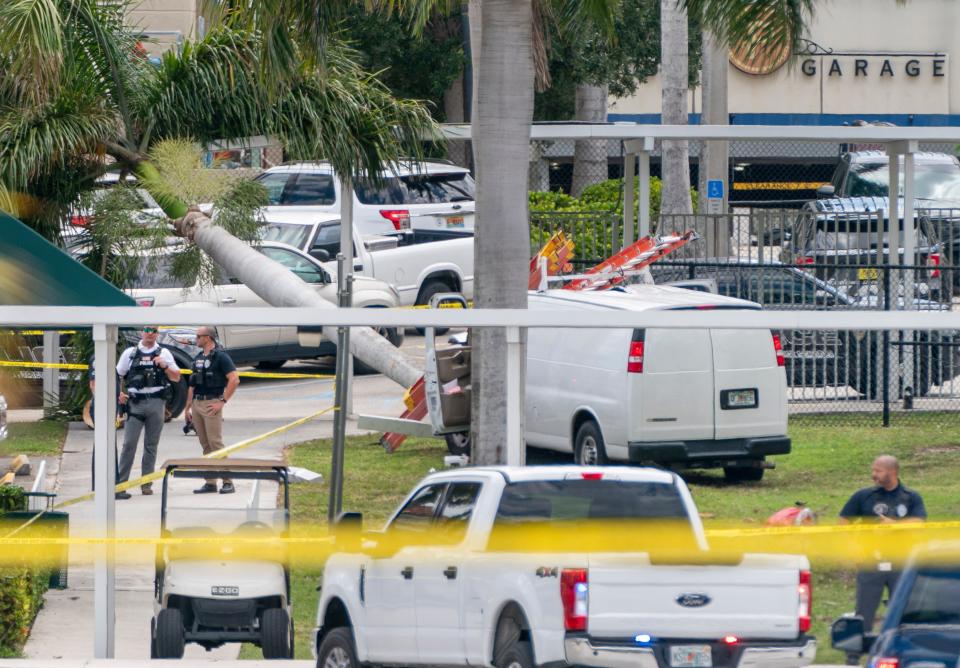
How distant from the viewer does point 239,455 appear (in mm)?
7840

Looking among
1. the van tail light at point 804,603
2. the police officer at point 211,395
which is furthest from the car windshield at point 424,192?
the van tail light at point 804,603

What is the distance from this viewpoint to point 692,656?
6473mm

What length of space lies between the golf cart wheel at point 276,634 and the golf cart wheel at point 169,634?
42cm

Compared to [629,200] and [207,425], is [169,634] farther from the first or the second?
[629,200]

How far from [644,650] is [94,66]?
10.5 metres

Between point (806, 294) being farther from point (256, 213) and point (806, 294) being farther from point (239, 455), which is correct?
point (239, 455)

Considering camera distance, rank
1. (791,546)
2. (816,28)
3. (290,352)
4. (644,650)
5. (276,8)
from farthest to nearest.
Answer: (816,28) → (276,8) → (290,352) → (791,546) → (644,650)

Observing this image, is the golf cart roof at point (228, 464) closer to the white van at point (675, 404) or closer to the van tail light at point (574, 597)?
the white van at point (675, 404)

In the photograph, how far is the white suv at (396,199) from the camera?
2289cm

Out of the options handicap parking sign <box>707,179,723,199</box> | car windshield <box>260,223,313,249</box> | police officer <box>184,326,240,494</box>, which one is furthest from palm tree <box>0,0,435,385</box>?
handicap parking sign <box>707,179,723,199</box>

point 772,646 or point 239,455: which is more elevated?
point 239,455

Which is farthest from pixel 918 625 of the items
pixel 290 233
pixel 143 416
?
pixel 290 233

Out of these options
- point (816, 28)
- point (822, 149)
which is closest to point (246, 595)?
point (822, 149)

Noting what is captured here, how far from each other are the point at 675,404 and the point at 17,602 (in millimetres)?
3520
